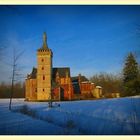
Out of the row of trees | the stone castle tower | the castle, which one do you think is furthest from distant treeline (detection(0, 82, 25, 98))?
the row of trees

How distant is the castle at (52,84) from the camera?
334cm

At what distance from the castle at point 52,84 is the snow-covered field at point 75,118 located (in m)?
0.08

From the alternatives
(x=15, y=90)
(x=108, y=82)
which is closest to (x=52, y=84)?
(x=15, y=90)

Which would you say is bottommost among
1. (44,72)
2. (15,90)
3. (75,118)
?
(75,118)

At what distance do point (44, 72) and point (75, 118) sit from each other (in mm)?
607

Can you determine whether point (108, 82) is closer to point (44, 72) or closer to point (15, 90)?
point (44, 72)

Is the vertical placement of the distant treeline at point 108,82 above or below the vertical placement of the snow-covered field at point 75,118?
above

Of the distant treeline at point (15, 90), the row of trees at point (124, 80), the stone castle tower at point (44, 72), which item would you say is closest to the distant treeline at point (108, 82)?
the row of trees at point (124, 80)

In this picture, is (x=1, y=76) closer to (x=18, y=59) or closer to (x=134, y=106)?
(x=18, y=59)

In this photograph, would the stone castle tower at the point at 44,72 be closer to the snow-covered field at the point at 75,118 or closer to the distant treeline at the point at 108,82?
the snow-covered field at the point at 75,118

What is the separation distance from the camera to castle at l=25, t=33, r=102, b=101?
3.34 m

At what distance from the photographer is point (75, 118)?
3.30 meters

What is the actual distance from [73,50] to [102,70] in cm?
39

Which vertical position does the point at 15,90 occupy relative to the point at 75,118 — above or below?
above
